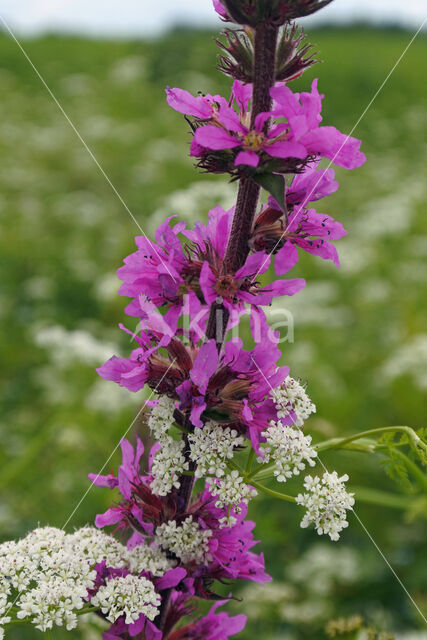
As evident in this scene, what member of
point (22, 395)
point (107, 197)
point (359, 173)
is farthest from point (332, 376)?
point (359, 173)

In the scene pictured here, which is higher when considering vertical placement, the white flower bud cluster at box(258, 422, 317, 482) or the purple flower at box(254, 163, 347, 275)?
the purple flower at box(254, 163, 347, 275)

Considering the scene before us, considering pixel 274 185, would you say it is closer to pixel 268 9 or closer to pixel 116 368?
pixel 268 9

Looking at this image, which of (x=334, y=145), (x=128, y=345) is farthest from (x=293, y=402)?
(x=128, y=345)

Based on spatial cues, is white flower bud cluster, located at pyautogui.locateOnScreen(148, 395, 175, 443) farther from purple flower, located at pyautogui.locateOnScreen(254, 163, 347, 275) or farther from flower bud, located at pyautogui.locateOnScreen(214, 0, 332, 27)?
flower bud, located at pyautogui.locateOnScreen(214, 0, 332, 27)

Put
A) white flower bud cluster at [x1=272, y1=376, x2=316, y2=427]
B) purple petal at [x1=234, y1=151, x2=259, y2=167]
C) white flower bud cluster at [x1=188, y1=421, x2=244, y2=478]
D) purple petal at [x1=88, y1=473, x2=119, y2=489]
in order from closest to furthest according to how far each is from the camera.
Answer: purple petal at [x1=234, y1=151, x2=259, y2=167] → white flower bud cluster at [x1=188, y1=421, x2=244, y2=478] → white flower bud cluster at [x1=272, y1=376, x2=316, y2=427] → purple petal at [x1=88, y1=473, x2=119, y2=489]

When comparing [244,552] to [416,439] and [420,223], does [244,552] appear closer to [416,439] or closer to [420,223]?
[416,439]

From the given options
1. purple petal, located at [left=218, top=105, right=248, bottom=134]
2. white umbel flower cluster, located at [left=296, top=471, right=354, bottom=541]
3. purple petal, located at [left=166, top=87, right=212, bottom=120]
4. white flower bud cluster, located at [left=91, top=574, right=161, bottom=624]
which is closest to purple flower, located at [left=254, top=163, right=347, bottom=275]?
purple petal, located at [left=218, top=105, right=248, bottom=134]

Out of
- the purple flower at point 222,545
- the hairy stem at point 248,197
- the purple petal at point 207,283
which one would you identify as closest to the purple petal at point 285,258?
the hairy stem at point 248,197
